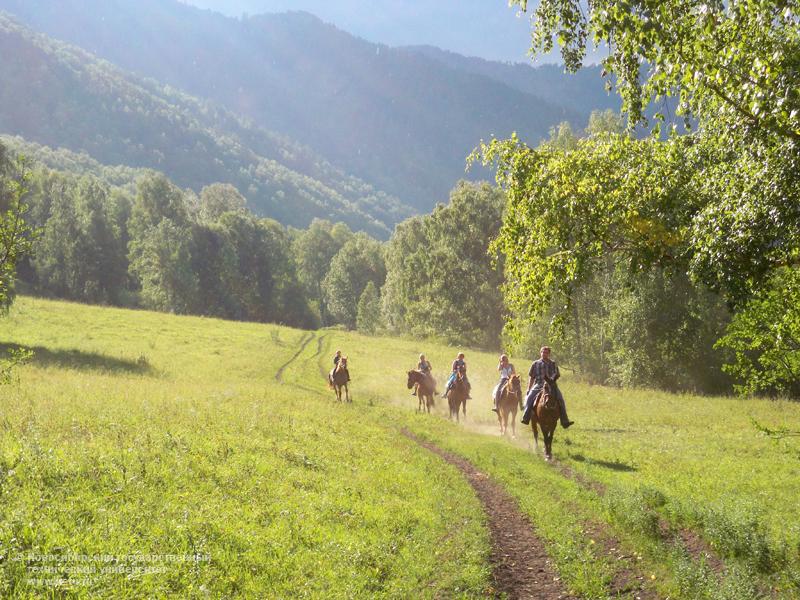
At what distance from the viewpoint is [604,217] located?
503 inches

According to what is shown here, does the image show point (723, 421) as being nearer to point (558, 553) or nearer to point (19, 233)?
point (558, 553)

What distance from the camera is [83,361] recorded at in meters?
37.4

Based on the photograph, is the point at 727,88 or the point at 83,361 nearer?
the point at 727,88

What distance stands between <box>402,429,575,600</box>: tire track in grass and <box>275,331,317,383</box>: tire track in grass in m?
27.7

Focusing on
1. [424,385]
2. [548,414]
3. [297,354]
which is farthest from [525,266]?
[297,354]

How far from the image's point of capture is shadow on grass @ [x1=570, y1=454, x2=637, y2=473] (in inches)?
712

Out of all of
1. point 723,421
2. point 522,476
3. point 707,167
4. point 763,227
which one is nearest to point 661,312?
point 723,421

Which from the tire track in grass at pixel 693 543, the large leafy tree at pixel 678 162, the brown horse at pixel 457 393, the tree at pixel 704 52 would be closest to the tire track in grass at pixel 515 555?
the tire track in grass at pixel 693 543

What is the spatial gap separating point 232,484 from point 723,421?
79.7ft

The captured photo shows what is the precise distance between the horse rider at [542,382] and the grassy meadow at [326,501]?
1407 mm

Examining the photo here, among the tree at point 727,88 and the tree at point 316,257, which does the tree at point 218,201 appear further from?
the tree at point 727,88

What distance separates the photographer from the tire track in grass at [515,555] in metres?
9.71

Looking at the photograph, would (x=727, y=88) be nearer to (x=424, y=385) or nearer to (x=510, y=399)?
(x=510, y=399)

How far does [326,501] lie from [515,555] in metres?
3.87
